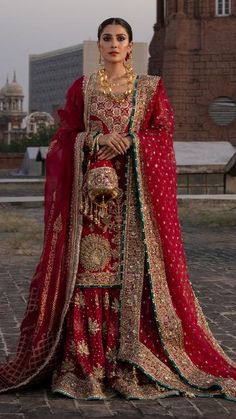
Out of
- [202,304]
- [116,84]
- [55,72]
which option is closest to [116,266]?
[116,84]

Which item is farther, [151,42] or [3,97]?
[3,97]

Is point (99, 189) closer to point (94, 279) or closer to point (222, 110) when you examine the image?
point (94, 279)

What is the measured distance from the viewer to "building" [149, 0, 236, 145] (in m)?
30.9

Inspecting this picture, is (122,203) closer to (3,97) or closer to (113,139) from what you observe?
(113,139)

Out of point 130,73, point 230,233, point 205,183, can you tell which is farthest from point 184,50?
point 130,73

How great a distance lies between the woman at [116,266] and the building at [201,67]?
26292 millimetres

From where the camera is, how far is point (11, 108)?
378ft

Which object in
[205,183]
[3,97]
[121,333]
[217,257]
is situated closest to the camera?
[121,333]

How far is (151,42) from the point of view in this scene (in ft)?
111

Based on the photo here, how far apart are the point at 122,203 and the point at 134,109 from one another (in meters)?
0.50

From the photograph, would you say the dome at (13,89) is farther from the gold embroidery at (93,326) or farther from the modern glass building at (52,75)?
the gold embroidery at (93,326)

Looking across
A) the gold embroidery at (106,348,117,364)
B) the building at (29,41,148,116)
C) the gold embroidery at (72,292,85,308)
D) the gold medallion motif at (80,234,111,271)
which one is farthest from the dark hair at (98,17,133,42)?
the building at (29,41,148,116)

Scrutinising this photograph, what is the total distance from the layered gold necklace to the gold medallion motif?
2.46ft

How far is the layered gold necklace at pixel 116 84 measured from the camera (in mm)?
4668
